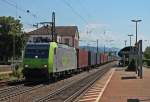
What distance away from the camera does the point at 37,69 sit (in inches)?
1318

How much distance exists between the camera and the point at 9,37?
103m

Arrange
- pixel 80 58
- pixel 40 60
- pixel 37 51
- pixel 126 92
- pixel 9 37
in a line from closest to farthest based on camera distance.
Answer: pixel 126 92, pixel 40 60, pixel 37 51, pixel 80 58, pixel 9 37

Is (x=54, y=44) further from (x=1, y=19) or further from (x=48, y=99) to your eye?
(x=1, y=19)

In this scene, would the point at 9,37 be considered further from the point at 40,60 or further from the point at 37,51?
the point at 40,60

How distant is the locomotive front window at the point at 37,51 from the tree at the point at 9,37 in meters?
61.9

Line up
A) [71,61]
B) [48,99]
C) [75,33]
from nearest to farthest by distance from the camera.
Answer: [48,99]
[71,61]
[75,33]

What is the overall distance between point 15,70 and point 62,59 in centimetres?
1001

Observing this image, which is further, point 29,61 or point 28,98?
point 29,61

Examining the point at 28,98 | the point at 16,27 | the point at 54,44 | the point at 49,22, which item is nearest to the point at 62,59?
the point at 54,44

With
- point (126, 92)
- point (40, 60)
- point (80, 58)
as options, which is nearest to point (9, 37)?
point (80, 58)

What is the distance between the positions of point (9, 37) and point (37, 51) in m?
70.0

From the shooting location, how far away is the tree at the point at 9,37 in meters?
100

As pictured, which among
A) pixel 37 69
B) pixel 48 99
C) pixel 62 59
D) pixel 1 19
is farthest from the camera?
pixel 1 19

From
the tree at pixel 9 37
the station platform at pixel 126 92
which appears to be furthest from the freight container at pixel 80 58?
the tree at pixel 9 37
